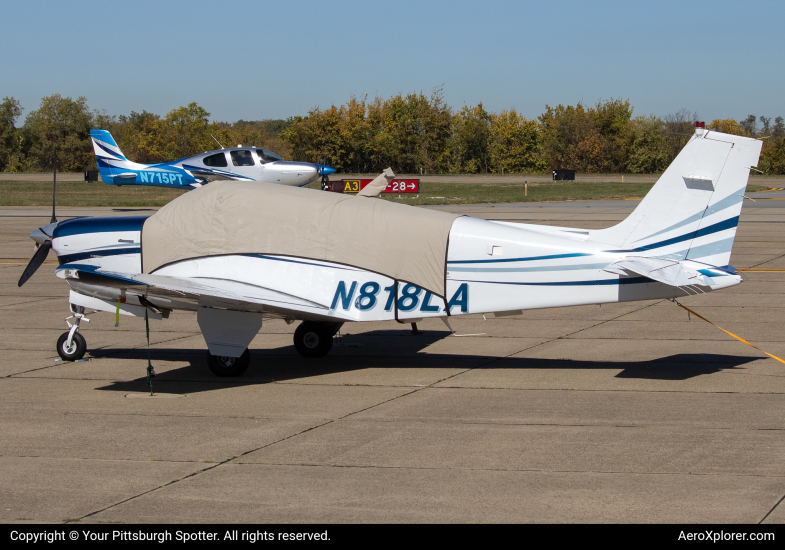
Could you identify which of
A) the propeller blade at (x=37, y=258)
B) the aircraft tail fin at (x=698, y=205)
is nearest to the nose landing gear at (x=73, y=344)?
the propeller blade at (x=37, y=258)

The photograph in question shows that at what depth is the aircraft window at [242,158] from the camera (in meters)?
30.0

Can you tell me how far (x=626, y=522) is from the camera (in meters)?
5.04

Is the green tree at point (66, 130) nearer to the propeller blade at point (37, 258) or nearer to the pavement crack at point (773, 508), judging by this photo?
the propeller blade at point (37, 258)

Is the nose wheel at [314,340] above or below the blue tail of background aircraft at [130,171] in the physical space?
below

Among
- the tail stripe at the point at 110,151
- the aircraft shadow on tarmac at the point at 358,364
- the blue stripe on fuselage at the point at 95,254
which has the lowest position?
the aircraft shadow on tarmac at the point at 358,364

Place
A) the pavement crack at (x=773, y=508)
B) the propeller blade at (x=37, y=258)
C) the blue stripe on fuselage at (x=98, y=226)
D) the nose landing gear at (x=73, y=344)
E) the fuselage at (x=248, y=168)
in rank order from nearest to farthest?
the pavement crack at (x=773, y=508)
the blue stripe on fuselage at (x=98, y=226)
the nose landing gear at (x=73, y=344)
the propeller blade at (x=37, y=258)
the fuselage at (x=248, y=168)

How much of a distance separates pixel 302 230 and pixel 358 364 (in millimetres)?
2005

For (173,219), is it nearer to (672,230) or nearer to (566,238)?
(566,238)

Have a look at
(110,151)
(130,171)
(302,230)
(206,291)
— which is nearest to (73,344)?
(206,291)

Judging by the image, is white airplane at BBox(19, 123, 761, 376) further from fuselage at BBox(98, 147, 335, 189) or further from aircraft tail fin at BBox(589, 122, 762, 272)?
fuselage at BBox(98, 147, 335, 189)

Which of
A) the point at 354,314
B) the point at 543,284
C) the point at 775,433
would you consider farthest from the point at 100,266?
the point at 775,433

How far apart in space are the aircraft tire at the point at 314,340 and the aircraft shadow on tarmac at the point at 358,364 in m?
0.13

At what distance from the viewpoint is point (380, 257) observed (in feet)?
29.8

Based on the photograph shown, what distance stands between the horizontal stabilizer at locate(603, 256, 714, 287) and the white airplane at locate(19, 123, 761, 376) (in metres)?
0.02
